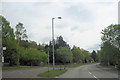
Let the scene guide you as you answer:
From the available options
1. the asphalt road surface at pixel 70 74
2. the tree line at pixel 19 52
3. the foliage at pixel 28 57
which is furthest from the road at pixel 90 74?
the foliage at pixel 28 57

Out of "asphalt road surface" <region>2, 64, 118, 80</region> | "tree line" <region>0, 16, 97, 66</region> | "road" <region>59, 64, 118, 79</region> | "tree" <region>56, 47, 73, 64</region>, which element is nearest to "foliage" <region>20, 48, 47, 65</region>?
"tree line" <region>0, 16, 97, 66</region>

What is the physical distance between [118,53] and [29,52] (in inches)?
1345

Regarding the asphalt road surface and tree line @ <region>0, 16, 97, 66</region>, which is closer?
the asphalt road surface

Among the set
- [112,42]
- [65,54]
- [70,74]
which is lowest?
[70,74]

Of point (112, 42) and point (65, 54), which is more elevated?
point (112, 42)

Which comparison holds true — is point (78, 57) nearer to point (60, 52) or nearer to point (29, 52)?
point (60, 52)

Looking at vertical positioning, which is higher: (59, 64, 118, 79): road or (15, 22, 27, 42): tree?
(15, 22, 27, 42): tree

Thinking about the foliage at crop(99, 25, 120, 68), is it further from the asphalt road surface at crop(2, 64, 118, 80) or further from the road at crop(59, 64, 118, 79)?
the asphalt road surface at crop(2, 64, 118, 80)

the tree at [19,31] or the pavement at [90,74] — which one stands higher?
the tree at [19,31]

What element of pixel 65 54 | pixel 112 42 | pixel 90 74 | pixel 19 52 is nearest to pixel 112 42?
pixel 112 42

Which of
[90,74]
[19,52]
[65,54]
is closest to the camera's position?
[90,74]

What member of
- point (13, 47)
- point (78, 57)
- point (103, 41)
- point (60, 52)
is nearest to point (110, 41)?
point (103, 41)

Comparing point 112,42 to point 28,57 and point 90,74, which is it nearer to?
point 90,74

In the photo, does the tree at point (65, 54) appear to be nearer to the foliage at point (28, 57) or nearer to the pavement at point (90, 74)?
the foliage at point (28, 57)
